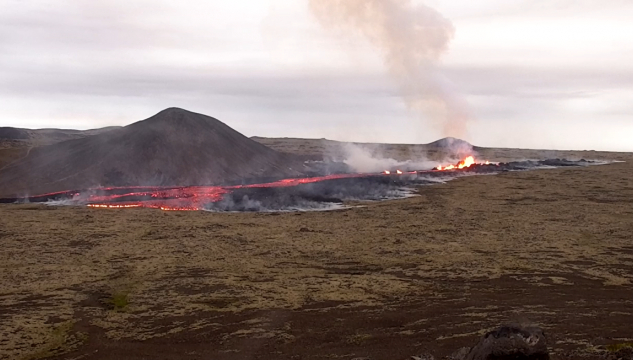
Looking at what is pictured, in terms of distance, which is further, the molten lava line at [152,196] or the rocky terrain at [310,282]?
the molten lava line at [152,196]

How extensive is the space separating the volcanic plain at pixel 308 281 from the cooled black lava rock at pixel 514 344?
6.92ft

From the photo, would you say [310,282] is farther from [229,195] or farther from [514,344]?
[229,195]

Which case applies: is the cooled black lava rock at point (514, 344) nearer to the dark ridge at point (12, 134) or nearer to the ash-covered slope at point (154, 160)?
the ash-covered slope at point (154, 160)

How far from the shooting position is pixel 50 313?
20.3 metres

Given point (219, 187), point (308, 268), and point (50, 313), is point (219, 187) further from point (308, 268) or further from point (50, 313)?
point (50, 313)

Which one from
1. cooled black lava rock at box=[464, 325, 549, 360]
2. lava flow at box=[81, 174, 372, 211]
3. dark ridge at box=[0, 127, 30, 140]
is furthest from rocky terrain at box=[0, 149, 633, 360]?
dark ridge at box=[0, 127, 30, 140]

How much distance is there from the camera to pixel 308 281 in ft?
79.2

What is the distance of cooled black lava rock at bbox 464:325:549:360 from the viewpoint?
12.9m

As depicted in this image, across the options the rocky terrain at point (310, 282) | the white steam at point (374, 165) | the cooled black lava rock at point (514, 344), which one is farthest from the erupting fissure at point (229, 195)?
the cooled black lava rock at point (514, 344)

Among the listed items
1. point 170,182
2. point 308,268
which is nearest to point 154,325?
point 308,268

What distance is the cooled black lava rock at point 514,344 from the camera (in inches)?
507

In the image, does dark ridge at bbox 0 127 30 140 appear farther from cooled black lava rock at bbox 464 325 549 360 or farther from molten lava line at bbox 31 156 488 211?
cooled black lava rock at bbox 464 325 549 360

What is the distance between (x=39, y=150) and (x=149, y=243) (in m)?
50.5

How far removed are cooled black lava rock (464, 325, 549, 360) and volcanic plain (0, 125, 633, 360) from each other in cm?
211
